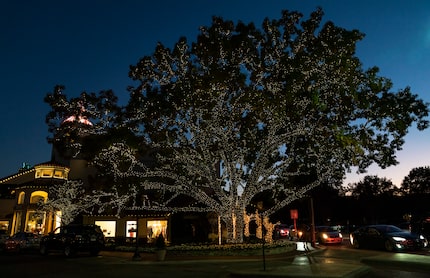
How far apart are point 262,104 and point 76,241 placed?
12.3m

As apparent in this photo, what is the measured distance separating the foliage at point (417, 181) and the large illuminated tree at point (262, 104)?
223ft

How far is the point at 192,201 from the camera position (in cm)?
3600

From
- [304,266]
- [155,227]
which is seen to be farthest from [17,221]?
[304,266]

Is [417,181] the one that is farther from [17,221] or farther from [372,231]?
[17,221]

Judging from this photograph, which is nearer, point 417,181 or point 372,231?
point 372,231

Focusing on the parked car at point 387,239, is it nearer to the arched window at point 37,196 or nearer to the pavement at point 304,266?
the pavement at point 304,266

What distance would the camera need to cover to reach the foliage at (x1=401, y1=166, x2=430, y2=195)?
80.0 m

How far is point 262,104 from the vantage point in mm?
16750

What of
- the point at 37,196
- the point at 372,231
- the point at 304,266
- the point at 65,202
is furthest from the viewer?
the point at 37,196

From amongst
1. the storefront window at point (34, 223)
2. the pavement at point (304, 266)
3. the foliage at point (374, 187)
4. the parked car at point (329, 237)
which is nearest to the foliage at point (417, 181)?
the foliage at point (374, 187)

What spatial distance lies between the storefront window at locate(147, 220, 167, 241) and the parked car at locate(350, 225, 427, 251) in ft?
62.5

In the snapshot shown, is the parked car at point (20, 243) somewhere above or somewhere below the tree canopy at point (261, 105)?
below

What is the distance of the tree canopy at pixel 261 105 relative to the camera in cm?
1611

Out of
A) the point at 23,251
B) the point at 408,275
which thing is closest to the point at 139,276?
the point at 408,275
